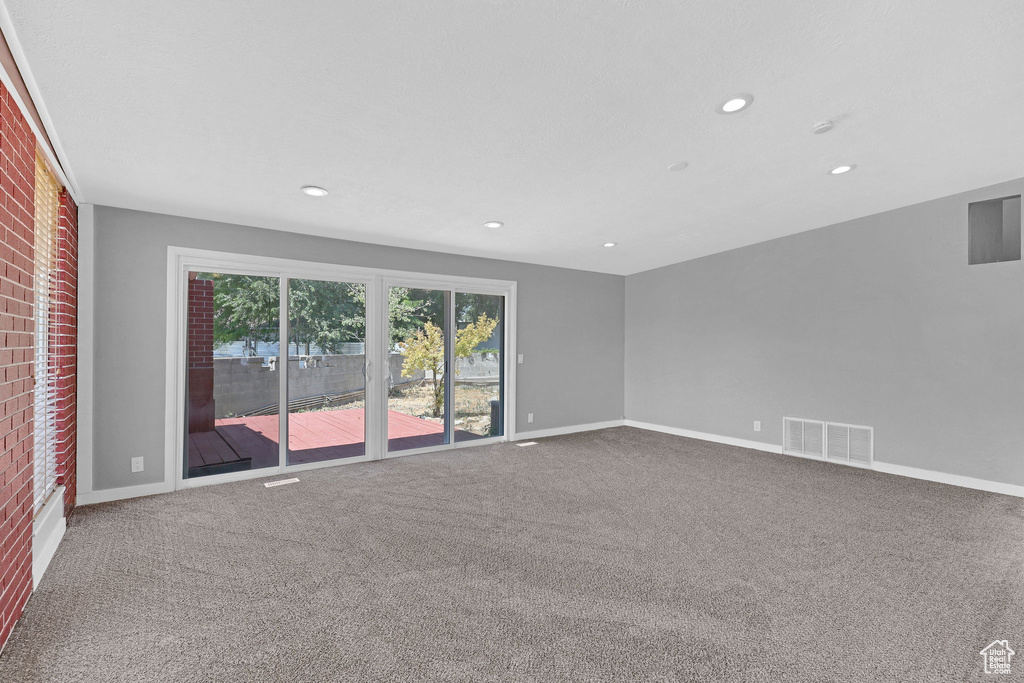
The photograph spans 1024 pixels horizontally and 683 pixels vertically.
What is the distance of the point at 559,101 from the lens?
2434 mm

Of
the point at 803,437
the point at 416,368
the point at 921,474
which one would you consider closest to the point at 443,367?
the point at 416,368

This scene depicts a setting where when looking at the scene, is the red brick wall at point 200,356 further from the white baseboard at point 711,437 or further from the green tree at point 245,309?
the white baseboard at point 711,437

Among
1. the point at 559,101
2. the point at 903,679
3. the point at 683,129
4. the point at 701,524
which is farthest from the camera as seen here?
the point at 701,524

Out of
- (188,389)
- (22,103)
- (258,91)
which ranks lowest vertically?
(188,389)

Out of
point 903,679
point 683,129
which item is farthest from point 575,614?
point 683,129

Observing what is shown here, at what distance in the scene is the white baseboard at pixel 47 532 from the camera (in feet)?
7.95

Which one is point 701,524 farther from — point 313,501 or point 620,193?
point 313,501

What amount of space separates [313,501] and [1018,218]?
20.6 feet

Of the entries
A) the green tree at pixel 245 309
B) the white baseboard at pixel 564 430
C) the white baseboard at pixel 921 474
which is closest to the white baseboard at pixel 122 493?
the green tree at pixel 245 309

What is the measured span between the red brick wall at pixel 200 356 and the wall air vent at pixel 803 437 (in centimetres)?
592

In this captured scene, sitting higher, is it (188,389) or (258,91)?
(258,91)

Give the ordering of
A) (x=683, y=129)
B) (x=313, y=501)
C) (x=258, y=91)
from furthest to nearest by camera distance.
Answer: (x=313, y=501) < (x=683, y=129) < (x=258, y=91)

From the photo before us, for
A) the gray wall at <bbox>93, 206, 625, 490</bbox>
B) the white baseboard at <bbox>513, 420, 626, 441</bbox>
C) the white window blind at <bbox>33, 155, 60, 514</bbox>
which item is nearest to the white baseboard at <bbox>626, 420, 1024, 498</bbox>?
the white baseboard at <bbox>513, 420, 626, 441</bbox>

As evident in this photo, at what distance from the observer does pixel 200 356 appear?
4.04 metres
